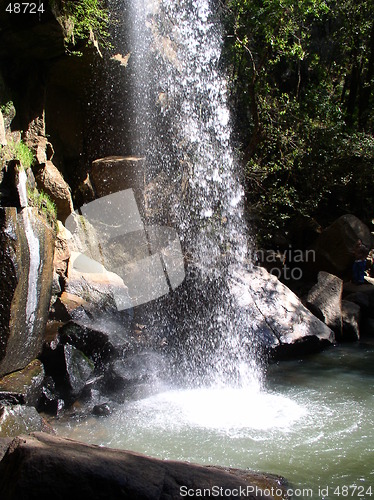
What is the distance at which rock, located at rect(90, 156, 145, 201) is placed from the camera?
29.3ft

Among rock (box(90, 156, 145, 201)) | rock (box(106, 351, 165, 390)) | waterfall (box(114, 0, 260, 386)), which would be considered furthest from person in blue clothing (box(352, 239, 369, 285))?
rock (box(106, 351, 165, 390))

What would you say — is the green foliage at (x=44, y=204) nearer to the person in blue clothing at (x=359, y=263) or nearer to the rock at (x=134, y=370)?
the rock at (x=134, y=370)

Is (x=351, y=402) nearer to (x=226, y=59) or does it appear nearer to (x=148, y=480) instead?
(x=148, y=480)

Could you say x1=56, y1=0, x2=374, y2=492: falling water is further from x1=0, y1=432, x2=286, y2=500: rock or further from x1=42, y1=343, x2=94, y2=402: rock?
x1=0, y1=432, x2=286, y2=500: rock

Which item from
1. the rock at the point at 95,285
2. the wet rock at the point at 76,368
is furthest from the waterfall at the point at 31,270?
the rock at the point at 95,285

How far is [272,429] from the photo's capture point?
4.61 metres

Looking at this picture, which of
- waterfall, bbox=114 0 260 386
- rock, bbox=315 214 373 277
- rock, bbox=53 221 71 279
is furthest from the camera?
rock, bbox=315 214 373 277

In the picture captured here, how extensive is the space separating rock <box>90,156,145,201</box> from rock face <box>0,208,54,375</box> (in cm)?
333

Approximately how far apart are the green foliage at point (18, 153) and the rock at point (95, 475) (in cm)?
444

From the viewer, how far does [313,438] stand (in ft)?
14.4

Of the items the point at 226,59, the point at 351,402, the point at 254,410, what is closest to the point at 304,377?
the point at 351,402

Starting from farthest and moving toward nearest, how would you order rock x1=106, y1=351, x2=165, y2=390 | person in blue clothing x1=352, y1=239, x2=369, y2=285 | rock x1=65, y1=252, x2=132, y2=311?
person in blue clothing x1=352, y1=239, x2=369, y2=285 < rock x1=65, y1=252, x2=132, y2=311 < rock x1=106, y1=351, x2=165, y2=390

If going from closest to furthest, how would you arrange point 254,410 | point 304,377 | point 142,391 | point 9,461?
point 9,461 → point 254,410 → point 142,391 → point 304,377

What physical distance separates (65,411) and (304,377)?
313 centimetres
